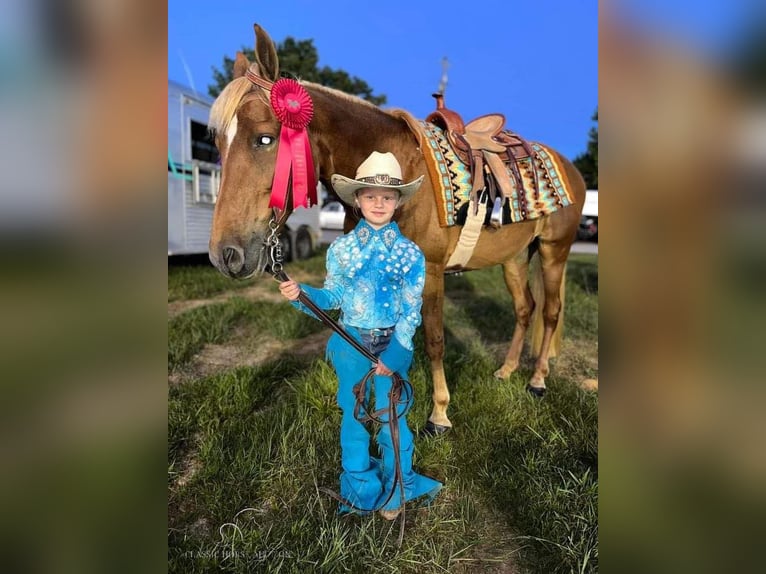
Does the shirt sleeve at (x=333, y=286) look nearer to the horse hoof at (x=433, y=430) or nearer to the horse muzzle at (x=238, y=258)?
the horse muzzle at (x=238, y=258)

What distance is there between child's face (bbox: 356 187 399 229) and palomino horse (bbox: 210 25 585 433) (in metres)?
0.40

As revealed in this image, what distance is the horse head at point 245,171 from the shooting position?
6.32 feet

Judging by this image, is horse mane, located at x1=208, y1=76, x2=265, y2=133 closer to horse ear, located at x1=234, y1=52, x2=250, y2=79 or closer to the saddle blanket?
horse ear, located at x1=234, y1=52, x2=250, y2=79

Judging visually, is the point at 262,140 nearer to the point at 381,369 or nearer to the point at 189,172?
the point at 381,369

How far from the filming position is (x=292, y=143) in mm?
2088

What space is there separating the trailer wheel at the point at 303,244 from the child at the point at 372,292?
9.87 m

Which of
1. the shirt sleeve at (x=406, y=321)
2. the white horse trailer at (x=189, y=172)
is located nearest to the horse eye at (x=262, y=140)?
the shirt sleeve at (x=406, y=321)

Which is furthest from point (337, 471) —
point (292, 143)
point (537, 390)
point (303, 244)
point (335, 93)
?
point (303, 244)

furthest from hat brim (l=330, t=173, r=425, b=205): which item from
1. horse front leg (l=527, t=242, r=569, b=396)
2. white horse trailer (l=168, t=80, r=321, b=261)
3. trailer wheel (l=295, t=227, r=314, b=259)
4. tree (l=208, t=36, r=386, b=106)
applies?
tree (l=208, t=36, r=386, b=106)
